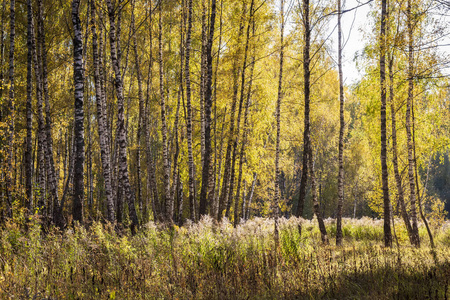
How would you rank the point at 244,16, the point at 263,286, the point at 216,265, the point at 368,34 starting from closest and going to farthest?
1. the point at 263,286
2. the point at 216,265
3. the point at 368,34
4. the point at 244,16

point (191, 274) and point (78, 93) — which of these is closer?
point (191, 274)

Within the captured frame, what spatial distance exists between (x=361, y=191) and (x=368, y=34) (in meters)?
28.4

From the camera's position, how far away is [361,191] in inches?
1364

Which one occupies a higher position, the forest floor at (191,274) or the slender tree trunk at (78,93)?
the slender tree trunk at (78,93)

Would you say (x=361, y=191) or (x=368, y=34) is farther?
(x=361, y=191)

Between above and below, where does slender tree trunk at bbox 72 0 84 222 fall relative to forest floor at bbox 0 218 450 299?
above

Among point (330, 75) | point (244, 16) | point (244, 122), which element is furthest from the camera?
point (330, 75)

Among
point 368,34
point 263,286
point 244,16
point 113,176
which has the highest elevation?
point 244,16

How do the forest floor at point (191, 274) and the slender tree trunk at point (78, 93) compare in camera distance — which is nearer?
the forest floor at point (191, 274)

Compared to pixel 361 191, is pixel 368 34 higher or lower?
higher

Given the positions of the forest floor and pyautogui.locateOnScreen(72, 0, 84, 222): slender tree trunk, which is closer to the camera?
the forest floor

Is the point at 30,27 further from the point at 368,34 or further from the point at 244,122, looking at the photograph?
the point at 368,34

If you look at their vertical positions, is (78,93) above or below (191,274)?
above

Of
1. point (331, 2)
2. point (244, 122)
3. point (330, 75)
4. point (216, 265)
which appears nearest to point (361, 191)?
point (330, 75)
